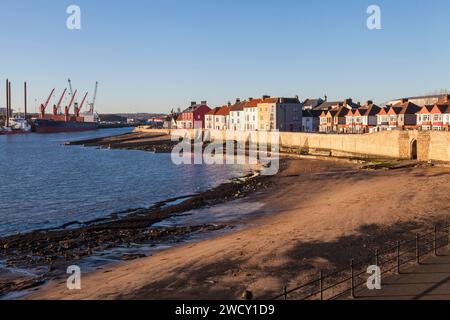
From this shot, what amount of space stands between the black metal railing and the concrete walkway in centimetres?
40

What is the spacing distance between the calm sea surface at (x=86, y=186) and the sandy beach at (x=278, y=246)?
34.0ft

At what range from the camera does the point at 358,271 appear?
1616cm

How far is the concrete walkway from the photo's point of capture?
41.2 feet

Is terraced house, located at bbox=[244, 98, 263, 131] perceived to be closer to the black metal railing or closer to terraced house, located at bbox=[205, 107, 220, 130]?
terraced house, located at bbox=[205, 107, 220, 130]

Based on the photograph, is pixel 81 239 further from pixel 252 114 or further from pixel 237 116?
pixel 237 116

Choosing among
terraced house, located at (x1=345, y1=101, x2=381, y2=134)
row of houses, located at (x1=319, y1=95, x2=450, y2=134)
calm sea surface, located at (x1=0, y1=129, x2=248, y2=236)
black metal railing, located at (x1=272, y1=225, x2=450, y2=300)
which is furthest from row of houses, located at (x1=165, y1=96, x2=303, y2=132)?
black metal railing, located at (x1=272, y1=225, x2=450, y2=300)

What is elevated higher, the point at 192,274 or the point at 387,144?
the point at 387,144

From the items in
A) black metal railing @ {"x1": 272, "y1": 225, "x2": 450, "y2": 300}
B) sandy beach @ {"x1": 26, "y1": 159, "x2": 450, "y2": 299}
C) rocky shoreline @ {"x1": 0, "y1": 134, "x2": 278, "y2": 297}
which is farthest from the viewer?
rocky shoreline @ {"x1": 0, "y1": 134, "x2": 278, "y2": 297}

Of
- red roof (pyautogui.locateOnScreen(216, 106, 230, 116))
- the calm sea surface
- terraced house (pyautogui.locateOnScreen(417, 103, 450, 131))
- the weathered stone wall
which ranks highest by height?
red roof (pyautogui.locateOnScreen(216, 106, 230, 116))

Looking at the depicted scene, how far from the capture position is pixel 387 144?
192ft

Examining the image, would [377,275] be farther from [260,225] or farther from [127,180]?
[127,180]
